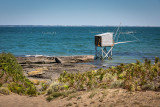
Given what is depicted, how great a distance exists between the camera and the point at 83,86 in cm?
875

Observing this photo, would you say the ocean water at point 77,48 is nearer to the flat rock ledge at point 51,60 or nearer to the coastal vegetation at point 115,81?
the flat rock ledge at point 51,60

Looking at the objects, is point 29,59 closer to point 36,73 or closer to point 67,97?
point 36,73

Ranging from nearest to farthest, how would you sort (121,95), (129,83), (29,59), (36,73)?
(121,95) → (129,83) → (36,73) → (29,59)

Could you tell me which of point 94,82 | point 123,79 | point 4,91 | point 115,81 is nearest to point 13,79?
point 4,91

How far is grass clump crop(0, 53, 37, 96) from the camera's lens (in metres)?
9.09

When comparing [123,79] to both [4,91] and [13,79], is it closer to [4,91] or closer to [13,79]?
[4,91]

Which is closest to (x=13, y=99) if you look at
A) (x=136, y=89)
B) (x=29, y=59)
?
(x=136, y=89)

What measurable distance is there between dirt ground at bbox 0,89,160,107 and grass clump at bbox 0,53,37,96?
0.62 metres

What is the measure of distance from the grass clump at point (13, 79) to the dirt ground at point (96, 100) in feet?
2.04

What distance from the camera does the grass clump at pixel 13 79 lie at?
29.8ft

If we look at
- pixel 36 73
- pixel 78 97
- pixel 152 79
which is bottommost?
pixel 36 73

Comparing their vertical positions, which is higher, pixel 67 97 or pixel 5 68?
pixel 5 68

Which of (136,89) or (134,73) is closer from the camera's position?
(136,89)

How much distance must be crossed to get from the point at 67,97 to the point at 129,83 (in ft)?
8.11
